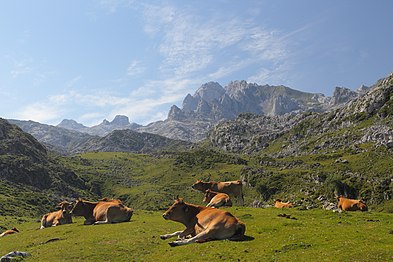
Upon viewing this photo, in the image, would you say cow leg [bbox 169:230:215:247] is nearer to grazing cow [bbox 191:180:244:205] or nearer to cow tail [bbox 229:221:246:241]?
cow tail [bbox 229:221:246:241]

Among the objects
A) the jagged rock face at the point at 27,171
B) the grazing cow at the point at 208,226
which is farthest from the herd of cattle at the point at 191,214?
the jagged rock face at the point at 27,171

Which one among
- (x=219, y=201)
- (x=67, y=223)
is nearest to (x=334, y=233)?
(x=219, y=201)

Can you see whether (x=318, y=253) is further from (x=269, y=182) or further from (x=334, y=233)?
(x=269, y=182)

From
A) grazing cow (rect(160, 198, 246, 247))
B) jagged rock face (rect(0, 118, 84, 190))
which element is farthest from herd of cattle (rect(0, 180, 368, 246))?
jagged rock face (rect(0, 118, 84, 190))

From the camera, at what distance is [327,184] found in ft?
376

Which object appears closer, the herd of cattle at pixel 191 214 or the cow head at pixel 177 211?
the herd of cattle at pixel 191 214

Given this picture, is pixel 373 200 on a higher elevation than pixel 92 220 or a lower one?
lower

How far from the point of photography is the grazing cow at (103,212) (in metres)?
30.2

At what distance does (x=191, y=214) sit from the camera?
21.6 m

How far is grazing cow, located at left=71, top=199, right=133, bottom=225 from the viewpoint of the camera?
30.2m

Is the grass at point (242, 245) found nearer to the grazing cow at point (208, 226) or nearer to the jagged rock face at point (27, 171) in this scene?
the grazing cow at point (208, 226)

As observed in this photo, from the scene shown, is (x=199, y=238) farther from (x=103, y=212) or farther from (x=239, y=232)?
(x=103, y=212)

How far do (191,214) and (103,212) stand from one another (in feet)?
38.8

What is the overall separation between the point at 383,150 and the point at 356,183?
51.0m
